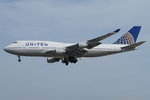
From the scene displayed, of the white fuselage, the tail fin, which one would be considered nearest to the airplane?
the white fuselage

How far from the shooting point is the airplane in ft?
275

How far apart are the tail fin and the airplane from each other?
257cm

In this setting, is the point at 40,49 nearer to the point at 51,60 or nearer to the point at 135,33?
the point at 51,60

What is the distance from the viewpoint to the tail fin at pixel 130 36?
96625mm

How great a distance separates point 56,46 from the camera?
86.8 meters

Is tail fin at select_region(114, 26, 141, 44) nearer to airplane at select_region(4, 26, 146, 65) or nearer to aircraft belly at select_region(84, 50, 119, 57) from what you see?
airplane at select_region(4, 26, 146, 65)

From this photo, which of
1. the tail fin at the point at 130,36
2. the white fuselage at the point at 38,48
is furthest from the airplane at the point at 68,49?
the tail fin at the point at 130,36

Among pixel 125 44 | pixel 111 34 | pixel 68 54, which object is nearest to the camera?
pixel 111 34

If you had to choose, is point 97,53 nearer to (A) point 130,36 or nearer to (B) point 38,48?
(A) point 130,36

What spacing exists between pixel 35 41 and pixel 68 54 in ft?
24.3

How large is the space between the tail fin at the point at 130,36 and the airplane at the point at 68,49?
257 cm

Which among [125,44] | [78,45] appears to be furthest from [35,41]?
[125,44]

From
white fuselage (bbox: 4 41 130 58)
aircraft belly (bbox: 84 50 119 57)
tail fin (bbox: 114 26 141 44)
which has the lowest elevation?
aircraft belly (bbox: 84 50 119 57)

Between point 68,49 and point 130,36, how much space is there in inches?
739
